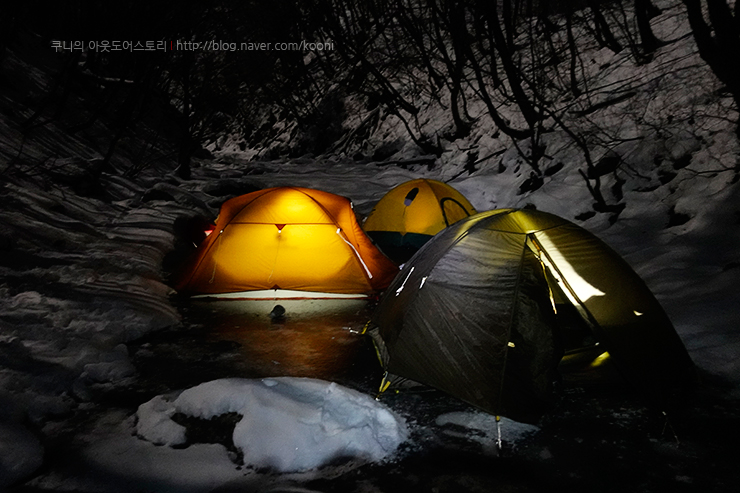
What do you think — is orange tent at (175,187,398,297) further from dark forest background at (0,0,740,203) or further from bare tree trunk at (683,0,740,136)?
bare tree trunk at (683,0,740,136)

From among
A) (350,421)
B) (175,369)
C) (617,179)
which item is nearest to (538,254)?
(350,421)

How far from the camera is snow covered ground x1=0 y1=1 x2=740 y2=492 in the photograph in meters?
3.15

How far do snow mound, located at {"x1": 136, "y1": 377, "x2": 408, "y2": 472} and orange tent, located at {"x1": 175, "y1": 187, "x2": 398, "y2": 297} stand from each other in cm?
288

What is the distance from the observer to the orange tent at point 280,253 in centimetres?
689

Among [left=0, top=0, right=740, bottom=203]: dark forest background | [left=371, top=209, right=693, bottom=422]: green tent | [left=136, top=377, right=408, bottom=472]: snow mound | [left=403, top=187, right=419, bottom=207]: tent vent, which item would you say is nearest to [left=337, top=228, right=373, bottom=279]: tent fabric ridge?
[left=371, top=209, right=693, bottom=422]: green tent

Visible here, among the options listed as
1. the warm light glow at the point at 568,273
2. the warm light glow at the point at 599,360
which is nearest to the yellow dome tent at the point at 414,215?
the warm light glow at the point at 599,360

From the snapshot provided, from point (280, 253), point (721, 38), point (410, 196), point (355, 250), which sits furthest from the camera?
point (410, 196)

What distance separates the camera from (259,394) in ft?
12.5

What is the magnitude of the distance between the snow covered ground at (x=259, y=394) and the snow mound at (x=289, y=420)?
12 mm

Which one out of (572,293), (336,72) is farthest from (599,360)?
(336,72)

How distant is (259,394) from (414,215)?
274 inches

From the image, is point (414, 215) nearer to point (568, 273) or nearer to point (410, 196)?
point (410, 196)

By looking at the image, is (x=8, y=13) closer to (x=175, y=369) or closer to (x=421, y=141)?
(x=175, y=369)

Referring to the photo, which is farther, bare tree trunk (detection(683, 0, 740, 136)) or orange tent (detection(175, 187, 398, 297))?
orange tent (detection(175, 187, 398, 297))
